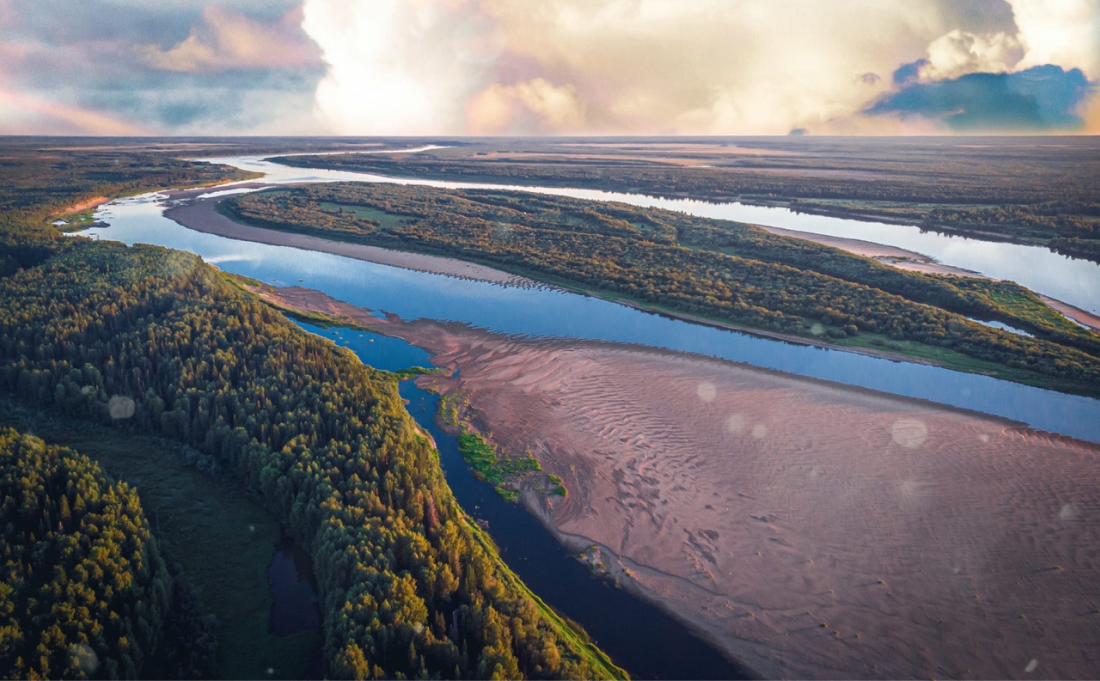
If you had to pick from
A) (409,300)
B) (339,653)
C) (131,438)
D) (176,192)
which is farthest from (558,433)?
(176,192)

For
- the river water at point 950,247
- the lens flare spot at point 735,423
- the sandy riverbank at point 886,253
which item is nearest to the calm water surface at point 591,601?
the lens flare spot at point 735,423

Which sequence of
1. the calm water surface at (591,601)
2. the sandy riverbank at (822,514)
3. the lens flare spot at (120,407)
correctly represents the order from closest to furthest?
the calm water surface at (591,601) → the sandy riverbank at (822,514) → the lens flare spot at (120,407)

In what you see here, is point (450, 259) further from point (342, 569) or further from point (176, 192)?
point (176, 192)

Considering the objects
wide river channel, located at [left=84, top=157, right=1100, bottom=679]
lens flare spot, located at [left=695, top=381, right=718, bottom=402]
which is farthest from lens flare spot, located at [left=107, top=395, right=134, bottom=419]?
lens flare spot, located at [left=695, top=381, right=718, bottom=402]

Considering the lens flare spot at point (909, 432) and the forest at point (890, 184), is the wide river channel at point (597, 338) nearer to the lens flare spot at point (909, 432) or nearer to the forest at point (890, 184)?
the lens flare spot at point (909, 432)

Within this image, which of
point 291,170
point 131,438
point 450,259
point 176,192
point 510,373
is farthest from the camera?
point 291,170
